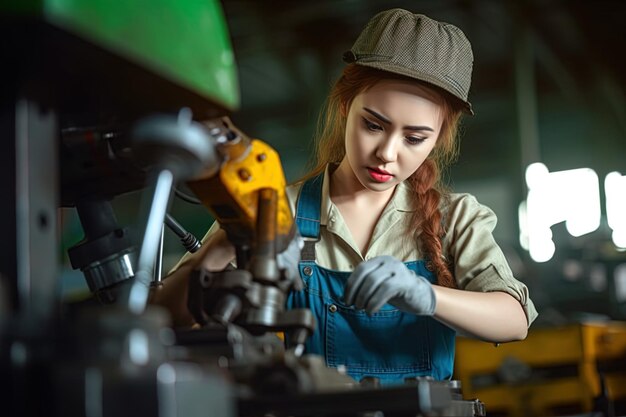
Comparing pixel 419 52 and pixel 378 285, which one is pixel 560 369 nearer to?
pixel 419 52

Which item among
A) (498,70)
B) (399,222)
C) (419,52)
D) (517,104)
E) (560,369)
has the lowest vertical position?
(560,369)

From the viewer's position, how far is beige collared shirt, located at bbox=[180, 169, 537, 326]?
4.71 feet

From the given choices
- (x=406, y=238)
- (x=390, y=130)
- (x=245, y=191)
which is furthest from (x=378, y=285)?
(x=406, y=238)

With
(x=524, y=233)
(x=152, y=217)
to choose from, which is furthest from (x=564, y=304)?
(x=152, y=217)

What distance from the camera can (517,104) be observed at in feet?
17.4

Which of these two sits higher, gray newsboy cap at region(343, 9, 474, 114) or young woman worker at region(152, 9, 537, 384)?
gray newsboy cap at region(343, 9, 474, 114)

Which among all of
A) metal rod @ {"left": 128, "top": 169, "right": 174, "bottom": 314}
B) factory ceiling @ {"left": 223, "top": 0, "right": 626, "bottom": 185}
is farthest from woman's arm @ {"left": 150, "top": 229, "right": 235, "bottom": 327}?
factory ceiling @ {"left": 223, "top": 0, "right": 626, "bottom": 185}

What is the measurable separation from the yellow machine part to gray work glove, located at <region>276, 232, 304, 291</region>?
0.02 metres

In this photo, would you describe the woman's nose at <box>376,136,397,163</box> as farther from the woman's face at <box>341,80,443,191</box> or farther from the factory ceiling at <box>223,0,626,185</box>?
the factory ceiling at <box>223,0,626,185</box>

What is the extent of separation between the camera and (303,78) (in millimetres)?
5840

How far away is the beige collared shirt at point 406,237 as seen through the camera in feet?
4.71

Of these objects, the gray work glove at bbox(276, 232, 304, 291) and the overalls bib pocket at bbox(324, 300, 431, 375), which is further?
the overalls bib pocket at bbox(324, 300, 431, 375)

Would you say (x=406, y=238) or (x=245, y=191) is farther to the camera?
(x=406, y=238)

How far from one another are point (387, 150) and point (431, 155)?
35cm
